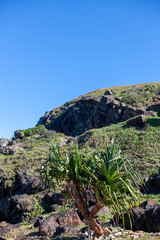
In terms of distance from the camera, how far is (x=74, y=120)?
45.8 metres

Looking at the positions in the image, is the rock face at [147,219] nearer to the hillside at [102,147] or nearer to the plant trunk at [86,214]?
the plant trunk at [86,214]

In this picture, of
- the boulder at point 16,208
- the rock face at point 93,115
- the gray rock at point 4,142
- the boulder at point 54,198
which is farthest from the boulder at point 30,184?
the rock face at point 93,115

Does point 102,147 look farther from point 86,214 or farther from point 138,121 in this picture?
point 86,214

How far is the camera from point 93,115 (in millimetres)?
37844

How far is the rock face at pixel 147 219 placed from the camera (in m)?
7.09

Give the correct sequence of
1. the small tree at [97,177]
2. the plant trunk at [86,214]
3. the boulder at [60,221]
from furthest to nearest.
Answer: the boulder at [60,221]
the plant trunk at [86,214]
the small tree at [97,177]

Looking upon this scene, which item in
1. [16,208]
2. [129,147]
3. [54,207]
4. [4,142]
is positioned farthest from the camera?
[4,142]

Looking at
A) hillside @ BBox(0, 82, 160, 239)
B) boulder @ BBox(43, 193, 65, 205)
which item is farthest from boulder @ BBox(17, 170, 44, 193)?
boulder @ BBox(43, 193, 65, 205)

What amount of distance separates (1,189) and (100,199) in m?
13.0

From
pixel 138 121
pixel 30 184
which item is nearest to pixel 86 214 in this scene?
pixel 30 184

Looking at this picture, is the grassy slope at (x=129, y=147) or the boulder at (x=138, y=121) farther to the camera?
the boulder at (x=138, y=121)

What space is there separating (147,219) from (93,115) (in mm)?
30872

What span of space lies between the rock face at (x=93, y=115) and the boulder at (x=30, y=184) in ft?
58.1

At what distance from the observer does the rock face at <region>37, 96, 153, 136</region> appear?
31634 mm
